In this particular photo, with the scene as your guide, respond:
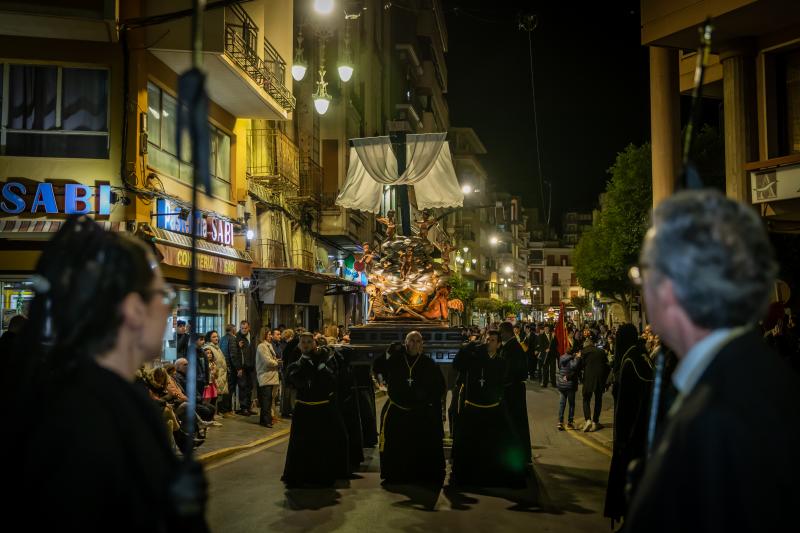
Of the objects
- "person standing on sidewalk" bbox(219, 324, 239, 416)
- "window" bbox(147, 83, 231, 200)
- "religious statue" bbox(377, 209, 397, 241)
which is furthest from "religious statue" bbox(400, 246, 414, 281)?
"person standing on sidewalk" bbox(219, 324, 239, 416)

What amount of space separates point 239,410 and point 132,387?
17.1 metres

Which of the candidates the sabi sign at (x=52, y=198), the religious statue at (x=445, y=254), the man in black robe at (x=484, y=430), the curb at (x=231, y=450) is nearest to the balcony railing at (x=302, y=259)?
the sabi sign at (x=52, y=198)

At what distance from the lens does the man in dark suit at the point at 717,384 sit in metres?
A: 2.04

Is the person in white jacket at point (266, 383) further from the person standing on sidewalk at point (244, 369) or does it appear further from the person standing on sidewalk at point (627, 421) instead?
the person standing on sidewalk at point (627, 421)

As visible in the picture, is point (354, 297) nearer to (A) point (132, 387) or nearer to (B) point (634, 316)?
(B) point (634, 316)

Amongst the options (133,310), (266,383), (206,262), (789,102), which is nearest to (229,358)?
(266,383)

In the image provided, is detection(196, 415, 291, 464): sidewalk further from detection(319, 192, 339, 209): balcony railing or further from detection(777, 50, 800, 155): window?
detection(319, 192, 339, 209): balcony railing

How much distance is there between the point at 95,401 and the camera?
7.41 ft

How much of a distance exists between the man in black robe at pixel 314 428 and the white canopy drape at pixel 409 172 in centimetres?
601

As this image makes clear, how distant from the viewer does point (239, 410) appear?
62.3 feet

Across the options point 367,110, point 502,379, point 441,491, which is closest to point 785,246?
point 502,379

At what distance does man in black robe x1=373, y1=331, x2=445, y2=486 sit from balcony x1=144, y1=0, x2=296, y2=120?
9.11m

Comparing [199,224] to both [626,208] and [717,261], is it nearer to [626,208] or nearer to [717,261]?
[717,261]

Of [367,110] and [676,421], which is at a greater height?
[367,110]
